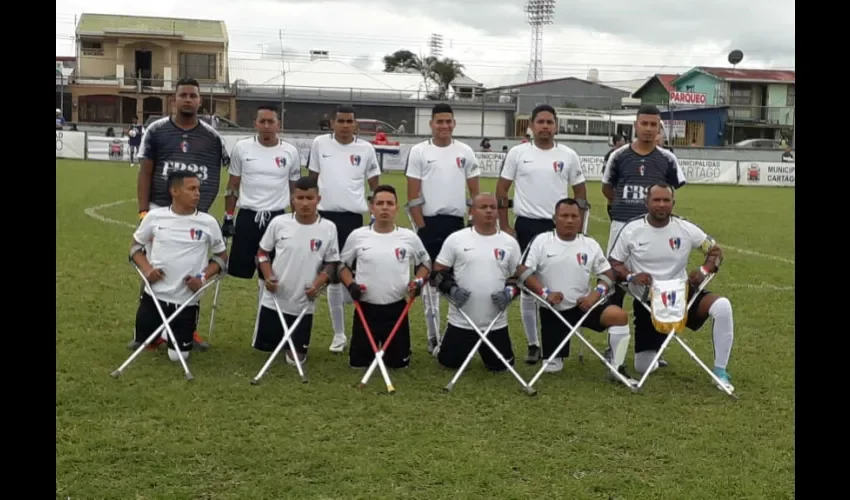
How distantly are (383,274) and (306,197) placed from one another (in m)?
0.84

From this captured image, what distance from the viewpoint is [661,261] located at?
21.8ft

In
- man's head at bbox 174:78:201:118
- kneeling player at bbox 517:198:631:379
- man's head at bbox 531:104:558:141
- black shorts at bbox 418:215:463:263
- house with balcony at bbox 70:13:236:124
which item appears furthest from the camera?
house with balcony at bbox 70:13:236:124

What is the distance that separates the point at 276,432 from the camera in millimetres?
5168

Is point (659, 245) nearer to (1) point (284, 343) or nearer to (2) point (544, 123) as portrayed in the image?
(2) point (544, 123)

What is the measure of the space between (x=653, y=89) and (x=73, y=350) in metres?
59.5

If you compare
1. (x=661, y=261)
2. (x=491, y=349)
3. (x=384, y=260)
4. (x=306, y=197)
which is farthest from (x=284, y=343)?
(x=661, y=261)

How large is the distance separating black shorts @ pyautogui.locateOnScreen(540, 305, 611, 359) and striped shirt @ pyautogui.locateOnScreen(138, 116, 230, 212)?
2.97 meters

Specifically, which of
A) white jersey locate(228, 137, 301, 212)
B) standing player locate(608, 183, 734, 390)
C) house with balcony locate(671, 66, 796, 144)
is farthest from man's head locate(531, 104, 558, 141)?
house with balcony locate(671, 66, 796, 144)

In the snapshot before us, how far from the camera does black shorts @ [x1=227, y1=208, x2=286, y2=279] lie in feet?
24.5

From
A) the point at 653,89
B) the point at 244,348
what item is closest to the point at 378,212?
the point at 244,348

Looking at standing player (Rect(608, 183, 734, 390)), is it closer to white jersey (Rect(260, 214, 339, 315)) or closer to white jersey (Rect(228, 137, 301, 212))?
white jersey (Rect(260, 214, 339, 315))

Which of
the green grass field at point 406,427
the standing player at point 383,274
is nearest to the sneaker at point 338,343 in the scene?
the green grass field at point 406,427

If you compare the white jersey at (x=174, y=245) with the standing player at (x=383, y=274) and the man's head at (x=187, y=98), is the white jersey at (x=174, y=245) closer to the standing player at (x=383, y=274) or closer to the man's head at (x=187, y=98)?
the man's head at (x=187, y=98)
